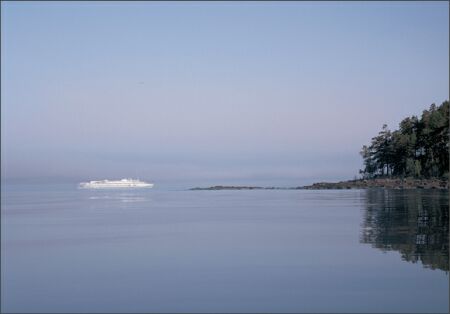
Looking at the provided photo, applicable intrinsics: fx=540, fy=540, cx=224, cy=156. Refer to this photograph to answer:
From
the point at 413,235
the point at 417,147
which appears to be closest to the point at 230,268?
the point at 413,235

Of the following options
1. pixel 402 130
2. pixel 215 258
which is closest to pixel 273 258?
pixel 215 258

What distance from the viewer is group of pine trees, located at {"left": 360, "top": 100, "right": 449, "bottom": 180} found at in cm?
7075

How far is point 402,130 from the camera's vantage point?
267 ft

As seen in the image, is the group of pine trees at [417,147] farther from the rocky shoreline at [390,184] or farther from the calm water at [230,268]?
the calm water at [230,268]

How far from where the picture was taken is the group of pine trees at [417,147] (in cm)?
7075

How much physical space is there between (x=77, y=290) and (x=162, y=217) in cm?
1947

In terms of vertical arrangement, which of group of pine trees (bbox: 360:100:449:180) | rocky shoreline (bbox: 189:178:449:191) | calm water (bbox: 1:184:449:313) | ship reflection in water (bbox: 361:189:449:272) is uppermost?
group of pine trees (bbox: 360:100:449:180)

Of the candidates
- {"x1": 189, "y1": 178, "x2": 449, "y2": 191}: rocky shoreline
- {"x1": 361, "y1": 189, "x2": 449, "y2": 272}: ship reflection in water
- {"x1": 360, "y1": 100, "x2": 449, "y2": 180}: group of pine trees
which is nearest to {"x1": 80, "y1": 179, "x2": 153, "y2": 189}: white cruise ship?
{"x1": 189, "y1": 178, "x2": 449, "y2": 191}: rocky shoreline

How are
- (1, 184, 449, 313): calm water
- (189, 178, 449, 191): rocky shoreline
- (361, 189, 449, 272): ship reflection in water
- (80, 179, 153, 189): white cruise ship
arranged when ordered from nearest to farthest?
A: (1, 184, 449, 313): calm water → (361, 189, 449, 272): ship reflection in water → (189, 178, 449, 191): rocky shoreline → (80, 179, 153, 189): white cruise ship

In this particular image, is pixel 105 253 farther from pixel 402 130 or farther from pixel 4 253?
pixel 402 130

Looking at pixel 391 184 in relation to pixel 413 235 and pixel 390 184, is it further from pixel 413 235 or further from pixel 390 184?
pixel 413 235

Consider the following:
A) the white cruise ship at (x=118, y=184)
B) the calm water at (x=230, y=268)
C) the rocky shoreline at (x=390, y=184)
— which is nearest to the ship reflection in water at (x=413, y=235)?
the calm water at (x=230, y=268)

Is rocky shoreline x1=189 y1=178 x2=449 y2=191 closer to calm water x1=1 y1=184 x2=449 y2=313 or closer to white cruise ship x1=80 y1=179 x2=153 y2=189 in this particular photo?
calm water x1=1 y1=184 x2=449 y2=313

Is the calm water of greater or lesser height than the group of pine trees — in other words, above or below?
below
